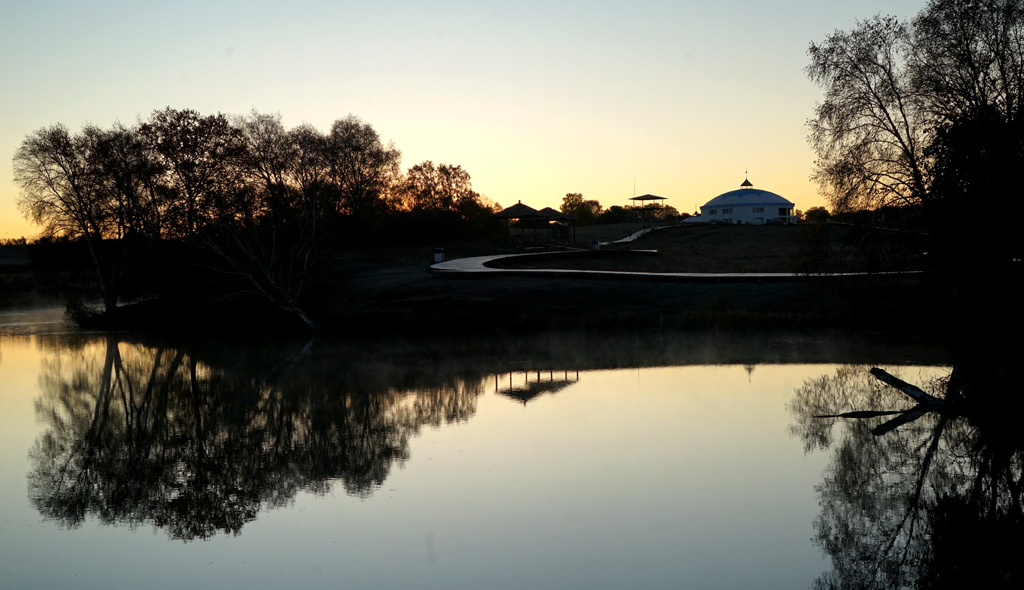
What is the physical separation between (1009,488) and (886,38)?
649 inches

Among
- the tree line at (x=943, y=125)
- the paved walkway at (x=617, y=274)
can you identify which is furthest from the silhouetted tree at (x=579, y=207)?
the tree line at (x=943, y=125)

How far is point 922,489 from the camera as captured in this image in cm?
1173

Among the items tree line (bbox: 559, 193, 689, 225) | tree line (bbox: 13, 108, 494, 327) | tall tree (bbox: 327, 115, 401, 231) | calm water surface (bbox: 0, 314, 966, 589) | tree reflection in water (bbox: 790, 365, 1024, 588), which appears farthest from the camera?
tree line (bbox: 559, 193, 689, 225)

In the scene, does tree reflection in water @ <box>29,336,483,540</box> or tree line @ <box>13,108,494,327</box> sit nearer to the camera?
tree reflection in water @ <box>29,336,483,540</box>

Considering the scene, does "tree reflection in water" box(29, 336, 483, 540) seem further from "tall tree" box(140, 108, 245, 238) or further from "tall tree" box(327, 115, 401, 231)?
"tall tree" box(327, 115, 401, 231)

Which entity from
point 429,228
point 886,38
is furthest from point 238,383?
point 429,228

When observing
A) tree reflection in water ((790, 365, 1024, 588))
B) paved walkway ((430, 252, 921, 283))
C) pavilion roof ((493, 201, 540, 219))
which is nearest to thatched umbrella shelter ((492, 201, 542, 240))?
pavilion roof ((493, 201, 540, 219))

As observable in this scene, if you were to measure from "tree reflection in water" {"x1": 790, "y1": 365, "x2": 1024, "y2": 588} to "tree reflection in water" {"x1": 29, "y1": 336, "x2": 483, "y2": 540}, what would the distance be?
6.37 meters

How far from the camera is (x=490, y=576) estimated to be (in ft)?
29.4

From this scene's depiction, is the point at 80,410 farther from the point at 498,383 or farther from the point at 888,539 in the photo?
the point at 888,539

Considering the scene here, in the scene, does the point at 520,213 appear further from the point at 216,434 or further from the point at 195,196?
the point at 216,434

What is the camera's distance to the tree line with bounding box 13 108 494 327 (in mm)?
37250

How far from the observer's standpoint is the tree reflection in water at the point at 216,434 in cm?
1193

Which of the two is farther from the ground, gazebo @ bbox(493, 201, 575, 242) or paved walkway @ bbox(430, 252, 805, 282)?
gazebo @ bbox(493, 201, 575, 242)
